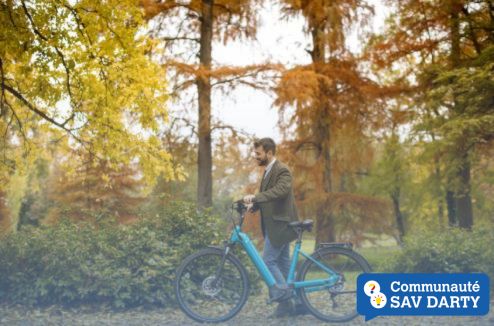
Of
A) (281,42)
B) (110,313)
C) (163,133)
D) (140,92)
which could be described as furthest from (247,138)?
(110,313)

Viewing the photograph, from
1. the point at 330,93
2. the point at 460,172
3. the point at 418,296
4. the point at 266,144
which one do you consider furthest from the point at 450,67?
the point at 266,144

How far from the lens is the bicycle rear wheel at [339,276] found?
6.53m

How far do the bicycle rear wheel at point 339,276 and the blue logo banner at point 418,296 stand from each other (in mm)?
146

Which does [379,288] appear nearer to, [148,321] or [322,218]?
[148,321]

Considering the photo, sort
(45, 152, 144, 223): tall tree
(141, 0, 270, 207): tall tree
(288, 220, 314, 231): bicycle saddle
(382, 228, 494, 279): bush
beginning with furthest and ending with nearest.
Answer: (45, 152, 144, 223): tall tree
(141, 0, 270, 207): tall tree
(382, 228, 494, 279): bush
(288, 220, 314, 231): bicycle saddle

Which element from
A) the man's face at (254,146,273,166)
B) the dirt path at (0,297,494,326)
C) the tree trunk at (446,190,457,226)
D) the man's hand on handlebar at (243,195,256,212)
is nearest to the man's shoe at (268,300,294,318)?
the dirt path at (0,297,494,326)

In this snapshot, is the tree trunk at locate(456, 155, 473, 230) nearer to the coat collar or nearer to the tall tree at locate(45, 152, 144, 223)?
the tall tree at locate(45, 152, 144, 223)

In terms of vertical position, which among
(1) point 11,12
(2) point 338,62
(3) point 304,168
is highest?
(2) point 338,62

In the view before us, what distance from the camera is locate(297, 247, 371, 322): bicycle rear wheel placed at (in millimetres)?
6531

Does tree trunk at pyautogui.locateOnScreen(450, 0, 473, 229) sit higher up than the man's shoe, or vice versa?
tree trunk at pyautogui.locateOnScreen(450, 0, 473, 229)

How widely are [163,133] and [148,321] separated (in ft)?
29.8

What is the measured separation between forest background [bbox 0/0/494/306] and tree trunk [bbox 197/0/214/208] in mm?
34

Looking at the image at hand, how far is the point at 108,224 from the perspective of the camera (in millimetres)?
9148

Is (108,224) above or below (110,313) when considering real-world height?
above
